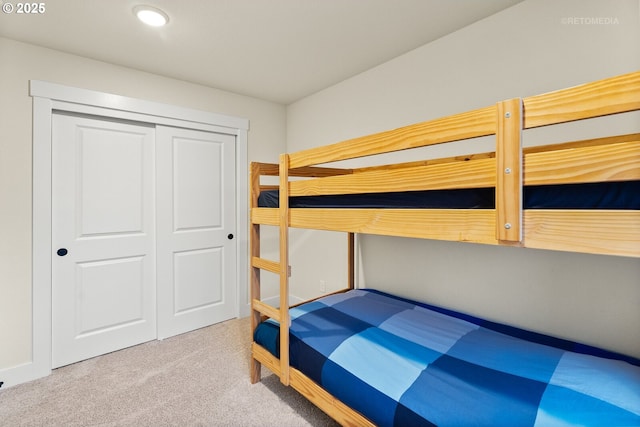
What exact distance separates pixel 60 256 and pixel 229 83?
6.42ft

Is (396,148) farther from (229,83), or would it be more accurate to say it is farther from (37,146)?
(37,146)

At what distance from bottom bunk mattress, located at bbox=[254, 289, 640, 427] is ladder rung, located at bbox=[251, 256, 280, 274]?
0.34 m

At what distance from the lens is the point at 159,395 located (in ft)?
6.14

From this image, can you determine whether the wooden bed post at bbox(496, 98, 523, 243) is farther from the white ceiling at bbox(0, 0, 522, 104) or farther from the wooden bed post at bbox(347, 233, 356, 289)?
the wooden bed post at bbox(347, 233, 356, 289)

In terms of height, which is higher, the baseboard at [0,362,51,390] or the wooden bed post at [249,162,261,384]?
the wooden bed post at [249,162,261,384]

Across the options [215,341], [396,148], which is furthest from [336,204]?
[215,341]

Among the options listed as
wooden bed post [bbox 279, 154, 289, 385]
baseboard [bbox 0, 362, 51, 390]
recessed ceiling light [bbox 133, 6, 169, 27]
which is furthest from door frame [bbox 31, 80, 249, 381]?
wooden bed post [bbox 279, 154, 289, 385]

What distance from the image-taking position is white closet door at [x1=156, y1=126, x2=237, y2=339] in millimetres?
2666

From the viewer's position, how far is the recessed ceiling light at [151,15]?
171 cm

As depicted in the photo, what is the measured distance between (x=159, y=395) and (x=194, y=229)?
1.40 m

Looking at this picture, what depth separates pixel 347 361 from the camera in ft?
4.54

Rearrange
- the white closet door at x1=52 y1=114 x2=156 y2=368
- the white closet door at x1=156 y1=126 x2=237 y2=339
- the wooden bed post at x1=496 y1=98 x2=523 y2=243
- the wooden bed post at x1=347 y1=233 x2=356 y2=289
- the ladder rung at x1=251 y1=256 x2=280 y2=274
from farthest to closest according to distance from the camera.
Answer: the white closet door at x1=156 y1=126 x2=237 y2=339, the wooden bed post at x1=347 y1=233 x2=356 y2=289, the white closet door at x1=52 y1=114 x2=156 y2=368, the ladder rung at x1=251 y1=256 x2=280 y2=274, the wooden bed post at x1=496 y1=98 x2=523 y2=243

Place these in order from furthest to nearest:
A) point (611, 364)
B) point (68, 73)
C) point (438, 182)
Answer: point (68, 73) < point (611, 364) < point (438, 182)

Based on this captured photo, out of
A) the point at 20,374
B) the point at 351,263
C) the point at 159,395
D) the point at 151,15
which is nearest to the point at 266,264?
the point at 351,263
